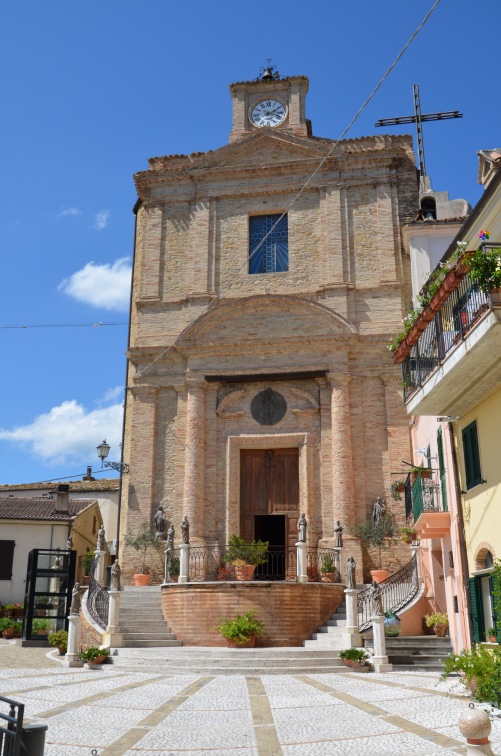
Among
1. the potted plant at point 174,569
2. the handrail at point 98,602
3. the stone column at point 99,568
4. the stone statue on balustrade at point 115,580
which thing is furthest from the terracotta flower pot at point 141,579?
the stone statue on balustrade at point 115,580

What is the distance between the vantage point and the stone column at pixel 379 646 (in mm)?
14633

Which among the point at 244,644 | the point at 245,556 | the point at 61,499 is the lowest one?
the point at 244,644

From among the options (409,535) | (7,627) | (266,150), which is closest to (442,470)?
(409,535)

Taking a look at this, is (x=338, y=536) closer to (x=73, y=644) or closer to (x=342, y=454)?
(x=342, y=454)

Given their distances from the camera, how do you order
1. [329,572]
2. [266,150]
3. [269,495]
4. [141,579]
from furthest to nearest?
[266,150]
[269,495]
[141,579]
[329,572]

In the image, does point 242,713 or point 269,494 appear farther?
point 269,494

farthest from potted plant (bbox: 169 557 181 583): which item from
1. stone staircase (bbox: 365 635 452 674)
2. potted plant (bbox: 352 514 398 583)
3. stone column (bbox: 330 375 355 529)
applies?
stone staircase (bbox: 365 635 452 674)

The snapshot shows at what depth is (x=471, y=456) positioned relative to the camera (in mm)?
13195

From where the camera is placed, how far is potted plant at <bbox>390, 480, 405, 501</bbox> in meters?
22.0

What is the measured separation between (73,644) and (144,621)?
2.67 m

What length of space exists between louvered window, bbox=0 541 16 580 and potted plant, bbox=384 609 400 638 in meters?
16.2

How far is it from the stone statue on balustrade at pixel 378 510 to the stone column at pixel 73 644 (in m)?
9.49

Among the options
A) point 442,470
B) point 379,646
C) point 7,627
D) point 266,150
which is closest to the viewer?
point 379,646

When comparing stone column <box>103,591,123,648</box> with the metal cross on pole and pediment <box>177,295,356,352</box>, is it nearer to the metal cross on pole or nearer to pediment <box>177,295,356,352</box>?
pediment <box>177,295,356,352</box>
